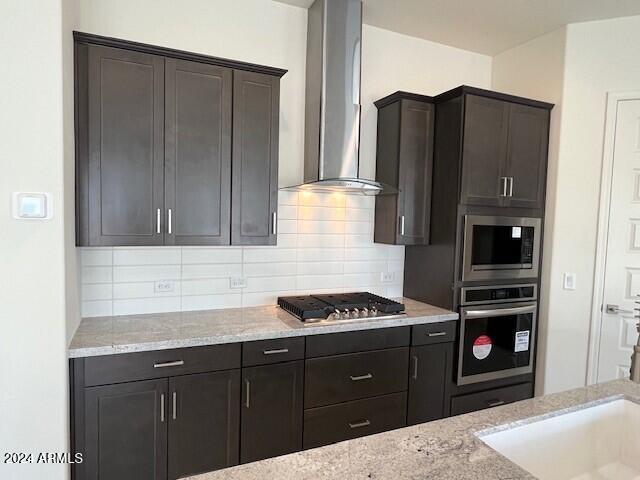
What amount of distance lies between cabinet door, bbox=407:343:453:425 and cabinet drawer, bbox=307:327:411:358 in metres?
0.15

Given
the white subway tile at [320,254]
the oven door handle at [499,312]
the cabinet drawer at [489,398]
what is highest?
the white subway tile at [320,254]

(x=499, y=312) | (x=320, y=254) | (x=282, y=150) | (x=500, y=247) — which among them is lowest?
(x=499, y=312)

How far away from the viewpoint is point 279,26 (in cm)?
269

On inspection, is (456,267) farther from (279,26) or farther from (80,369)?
(80,369)

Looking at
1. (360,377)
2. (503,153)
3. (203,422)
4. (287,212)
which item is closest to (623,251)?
(503,153)

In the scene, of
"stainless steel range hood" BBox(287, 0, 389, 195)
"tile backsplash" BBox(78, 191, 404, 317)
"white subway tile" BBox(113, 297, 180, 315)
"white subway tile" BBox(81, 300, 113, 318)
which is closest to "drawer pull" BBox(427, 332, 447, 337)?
"tile backsplash" BBox(78, 191, 404, 317)

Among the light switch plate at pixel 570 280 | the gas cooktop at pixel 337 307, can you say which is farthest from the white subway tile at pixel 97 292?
the light switch plate at pixel 570 280

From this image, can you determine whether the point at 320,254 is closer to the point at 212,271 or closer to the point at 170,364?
the point at 212,271

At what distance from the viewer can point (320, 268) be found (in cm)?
293

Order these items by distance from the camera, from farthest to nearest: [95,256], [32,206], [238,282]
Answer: [238,282], [95,256], [32,206]

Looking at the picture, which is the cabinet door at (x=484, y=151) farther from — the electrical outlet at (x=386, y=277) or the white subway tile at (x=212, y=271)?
the white subway tile at (x=212, y=271)

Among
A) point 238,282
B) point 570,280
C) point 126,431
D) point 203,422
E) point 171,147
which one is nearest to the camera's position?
point 126,431

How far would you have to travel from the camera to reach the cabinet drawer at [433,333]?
2.53 meters

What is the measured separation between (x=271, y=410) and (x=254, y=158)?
1417 millimetres
